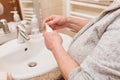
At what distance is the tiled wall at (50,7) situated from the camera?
1164mm

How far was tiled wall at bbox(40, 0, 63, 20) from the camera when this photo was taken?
1.16 meters

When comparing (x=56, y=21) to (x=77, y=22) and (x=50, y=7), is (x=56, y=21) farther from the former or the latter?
(x=50, y=7)

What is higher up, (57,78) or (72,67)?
(72,67)

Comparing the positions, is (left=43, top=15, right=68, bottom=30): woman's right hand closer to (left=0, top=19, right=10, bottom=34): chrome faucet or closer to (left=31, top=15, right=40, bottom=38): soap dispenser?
(left=31, top=15, right=40, bottom=38): soap dispenser

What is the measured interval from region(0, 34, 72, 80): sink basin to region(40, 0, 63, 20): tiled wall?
0.24 m

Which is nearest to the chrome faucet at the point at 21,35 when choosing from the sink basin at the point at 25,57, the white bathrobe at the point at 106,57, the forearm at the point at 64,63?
the sink basin at the point at 25,57

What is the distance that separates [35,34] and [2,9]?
0.90 feet

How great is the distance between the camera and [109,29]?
48cm

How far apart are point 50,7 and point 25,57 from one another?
447 mm

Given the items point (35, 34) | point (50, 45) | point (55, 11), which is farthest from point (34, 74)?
point (55, 11)

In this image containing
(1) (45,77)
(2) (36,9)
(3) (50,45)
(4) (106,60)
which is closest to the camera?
(4) (106,60)

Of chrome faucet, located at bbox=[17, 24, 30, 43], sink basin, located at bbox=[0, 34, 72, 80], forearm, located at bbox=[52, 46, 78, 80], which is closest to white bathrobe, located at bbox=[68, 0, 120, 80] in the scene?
forearm, located at bbox=[52, 46, 78, 80]

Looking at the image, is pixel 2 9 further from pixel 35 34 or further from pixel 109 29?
pixel 109 29

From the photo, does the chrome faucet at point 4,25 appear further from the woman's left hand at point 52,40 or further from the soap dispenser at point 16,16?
the woman's left hand at point 52,40
